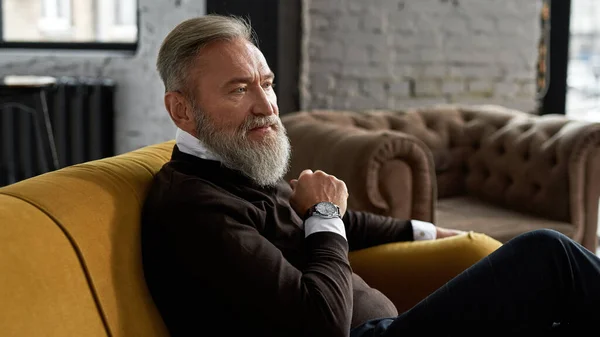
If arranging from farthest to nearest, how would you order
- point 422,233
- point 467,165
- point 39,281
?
point 467,165, point 422,233, point 39,281

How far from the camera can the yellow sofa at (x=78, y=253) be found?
1116 millimetres

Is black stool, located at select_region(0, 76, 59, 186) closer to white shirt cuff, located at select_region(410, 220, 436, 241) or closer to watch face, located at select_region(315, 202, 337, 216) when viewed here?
white shirt cuff, located at select_region(410, 220, 436, 241)

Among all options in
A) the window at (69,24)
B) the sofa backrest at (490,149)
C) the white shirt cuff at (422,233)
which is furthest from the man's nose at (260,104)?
the window at (69,24)

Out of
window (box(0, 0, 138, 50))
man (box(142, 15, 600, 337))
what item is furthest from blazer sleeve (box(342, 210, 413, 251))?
window (box(0, 0, 138, 50))

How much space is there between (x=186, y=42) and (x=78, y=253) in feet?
1.69

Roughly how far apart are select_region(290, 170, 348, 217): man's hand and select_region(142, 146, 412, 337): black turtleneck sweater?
0.41ft

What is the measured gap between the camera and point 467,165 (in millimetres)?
3490

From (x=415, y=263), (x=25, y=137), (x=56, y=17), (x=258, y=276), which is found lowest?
(x=25, y=137)

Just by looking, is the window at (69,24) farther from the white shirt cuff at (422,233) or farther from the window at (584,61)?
the white shirt cuff at (422,233)

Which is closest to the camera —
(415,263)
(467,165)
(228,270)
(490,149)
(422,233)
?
(228,270)

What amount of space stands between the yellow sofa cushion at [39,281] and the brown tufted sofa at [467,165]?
147 centimetres

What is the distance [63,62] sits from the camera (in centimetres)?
480

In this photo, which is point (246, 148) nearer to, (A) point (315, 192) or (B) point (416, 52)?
(A) point (315, 192)

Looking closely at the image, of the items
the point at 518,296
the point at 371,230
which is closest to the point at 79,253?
the point at 518,296
